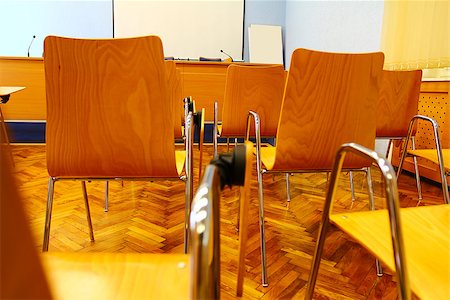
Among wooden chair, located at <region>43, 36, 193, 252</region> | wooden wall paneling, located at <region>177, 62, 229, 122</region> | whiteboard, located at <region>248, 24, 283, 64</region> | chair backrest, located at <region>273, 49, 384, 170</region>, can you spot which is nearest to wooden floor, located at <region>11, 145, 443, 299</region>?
wooden chair, located at <region>43, 36, 193, 252</region>

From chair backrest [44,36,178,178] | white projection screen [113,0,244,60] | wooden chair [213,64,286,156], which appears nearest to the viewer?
chair backrest [44,36,178,178]

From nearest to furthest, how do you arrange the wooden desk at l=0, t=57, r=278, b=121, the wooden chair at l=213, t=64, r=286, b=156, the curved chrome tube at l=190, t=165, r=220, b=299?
1. the curved chrome tube at l=190, t=165, r=220, b=299
2. the wooden chair at l=213, t=64, r=286, b=156
3. the wooden desk at l=0, t=57, r=278, b=121

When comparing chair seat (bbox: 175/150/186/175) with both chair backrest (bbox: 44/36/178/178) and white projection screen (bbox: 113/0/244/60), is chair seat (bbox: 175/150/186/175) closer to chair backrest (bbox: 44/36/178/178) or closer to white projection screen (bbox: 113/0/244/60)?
chair backrest (bbox: 44/36/178/178)

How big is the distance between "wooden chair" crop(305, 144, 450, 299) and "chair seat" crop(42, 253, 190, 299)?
1.12 feet

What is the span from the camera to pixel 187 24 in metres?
5.85

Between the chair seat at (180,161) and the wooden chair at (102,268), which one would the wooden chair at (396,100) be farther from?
the wooden chair at (102,268)

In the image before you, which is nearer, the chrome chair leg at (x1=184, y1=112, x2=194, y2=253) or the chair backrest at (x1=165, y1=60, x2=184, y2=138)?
the chrome chair leg at (x1=184, y1=112, x2=194, y2=253)

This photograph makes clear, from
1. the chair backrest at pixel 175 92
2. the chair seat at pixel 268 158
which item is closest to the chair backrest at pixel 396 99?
the chair seat at pixel 268 158

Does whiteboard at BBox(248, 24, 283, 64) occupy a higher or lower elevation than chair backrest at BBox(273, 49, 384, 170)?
higher

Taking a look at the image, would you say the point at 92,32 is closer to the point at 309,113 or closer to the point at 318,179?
the point at 318,179

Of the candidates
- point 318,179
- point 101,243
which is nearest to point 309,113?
point 101,243

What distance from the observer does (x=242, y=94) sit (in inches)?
74.3

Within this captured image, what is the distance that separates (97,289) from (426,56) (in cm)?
302

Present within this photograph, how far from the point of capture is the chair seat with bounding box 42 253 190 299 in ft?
1.83
